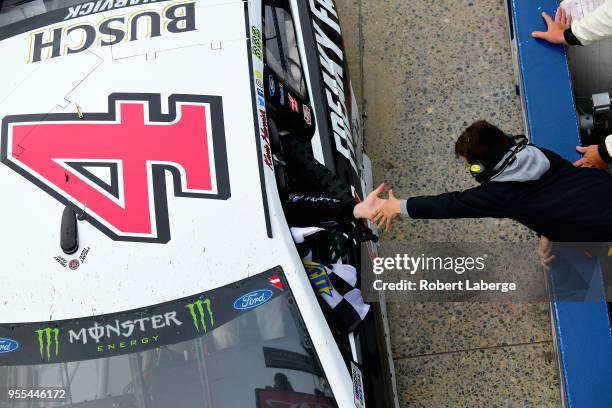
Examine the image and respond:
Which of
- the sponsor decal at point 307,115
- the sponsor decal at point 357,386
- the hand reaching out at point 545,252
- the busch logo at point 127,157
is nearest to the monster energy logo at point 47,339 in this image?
the busch logo at point 127,157

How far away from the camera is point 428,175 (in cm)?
434

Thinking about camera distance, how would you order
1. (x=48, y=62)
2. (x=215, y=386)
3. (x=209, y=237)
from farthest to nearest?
(x=48, y=62) → (x=209, y=237) → (x=215, y=386)

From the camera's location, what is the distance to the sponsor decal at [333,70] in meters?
3.48

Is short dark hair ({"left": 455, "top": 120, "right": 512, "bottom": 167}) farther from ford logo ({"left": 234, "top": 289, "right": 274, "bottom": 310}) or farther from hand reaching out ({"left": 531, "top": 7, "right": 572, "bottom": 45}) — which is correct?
hand reaching out ({"left": 531, "top": 7, "right": 572, "bottom": 45})

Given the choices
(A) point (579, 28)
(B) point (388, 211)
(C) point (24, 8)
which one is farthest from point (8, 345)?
(A) point (579, 28)

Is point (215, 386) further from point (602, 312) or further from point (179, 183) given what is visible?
point (602, 312)

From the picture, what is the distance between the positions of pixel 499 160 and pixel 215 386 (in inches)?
50.8

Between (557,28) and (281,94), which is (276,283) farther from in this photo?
(557,28)

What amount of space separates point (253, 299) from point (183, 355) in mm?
317

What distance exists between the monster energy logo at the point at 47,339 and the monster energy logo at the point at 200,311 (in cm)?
49

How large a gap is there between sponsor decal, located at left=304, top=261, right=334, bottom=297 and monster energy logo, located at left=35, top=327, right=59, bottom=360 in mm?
957

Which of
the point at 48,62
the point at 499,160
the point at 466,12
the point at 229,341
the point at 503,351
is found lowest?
the point at 503,351

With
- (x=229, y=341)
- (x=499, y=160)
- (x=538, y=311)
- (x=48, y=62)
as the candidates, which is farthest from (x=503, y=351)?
(x=48, y=62)

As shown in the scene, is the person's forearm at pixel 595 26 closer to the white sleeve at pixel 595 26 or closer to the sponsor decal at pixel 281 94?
the white sleeve at pixel 595 26
